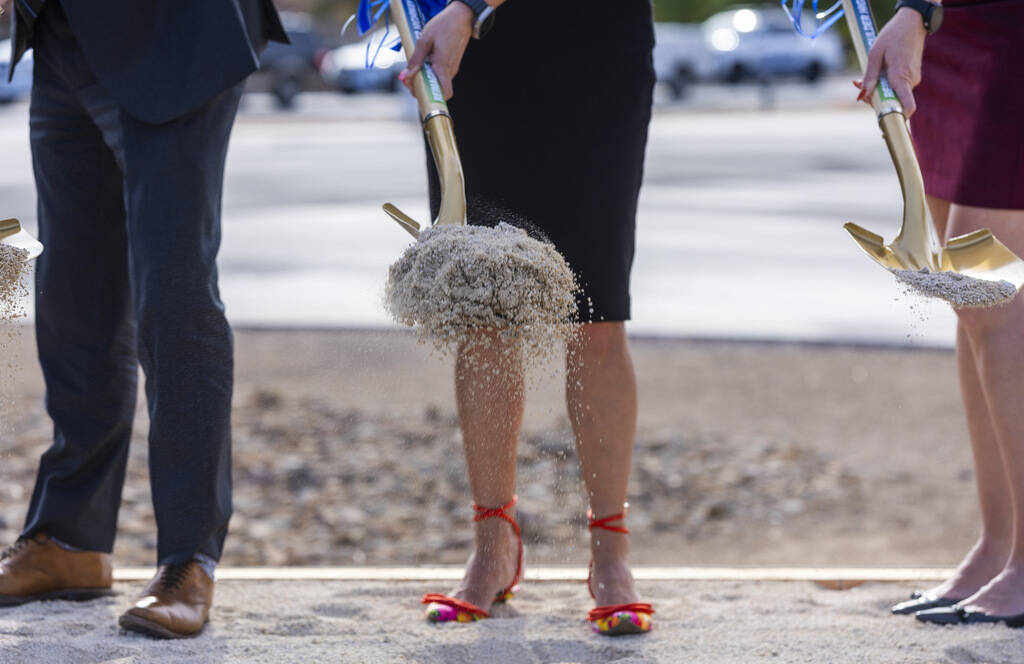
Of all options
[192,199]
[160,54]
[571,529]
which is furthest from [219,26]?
[571,529]

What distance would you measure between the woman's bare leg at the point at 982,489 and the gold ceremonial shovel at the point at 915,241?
25 centimetres

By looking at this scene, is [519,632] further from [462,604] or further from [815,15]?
[815,15]

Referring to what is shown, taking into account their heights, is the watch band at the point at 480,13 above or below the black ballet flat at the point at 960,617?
above

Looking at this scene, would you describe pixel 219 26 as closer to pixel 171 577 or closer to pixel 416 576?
pixel 171 577

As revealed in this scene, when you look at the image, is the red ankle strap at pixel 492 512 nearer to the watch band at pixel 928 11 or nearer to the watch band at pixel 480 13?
the watch band at pixel 480 13

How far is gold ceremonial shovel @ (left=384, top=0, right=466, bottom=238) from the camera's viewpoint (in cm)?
224

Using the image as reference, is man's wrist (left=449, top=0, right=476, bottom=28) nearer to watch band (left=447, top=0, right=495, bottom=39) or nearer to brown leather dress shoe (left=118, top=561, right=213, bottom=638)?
watch band (left=447, top=0, right=495, bottom=39)

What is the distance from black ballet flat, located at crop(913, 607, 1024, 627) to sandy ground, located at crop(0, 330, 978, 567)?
3.71ft

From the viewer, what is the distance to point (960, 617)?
250cm

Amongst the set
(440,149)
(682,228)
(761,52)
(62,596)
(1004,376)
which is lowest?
(62,596)

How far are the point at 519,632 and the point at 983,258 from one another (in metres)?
1.07

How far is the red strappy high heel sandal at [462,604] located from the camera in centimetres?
253

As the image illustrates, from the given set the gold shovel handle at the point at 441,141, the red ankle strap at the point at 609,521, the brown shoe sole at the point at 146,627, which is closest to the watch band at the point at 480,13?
the gold shovel handle at the point at 441,141

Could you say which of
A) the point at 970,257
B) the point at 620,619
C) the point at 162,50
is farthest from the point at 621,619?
the point at 162,50
